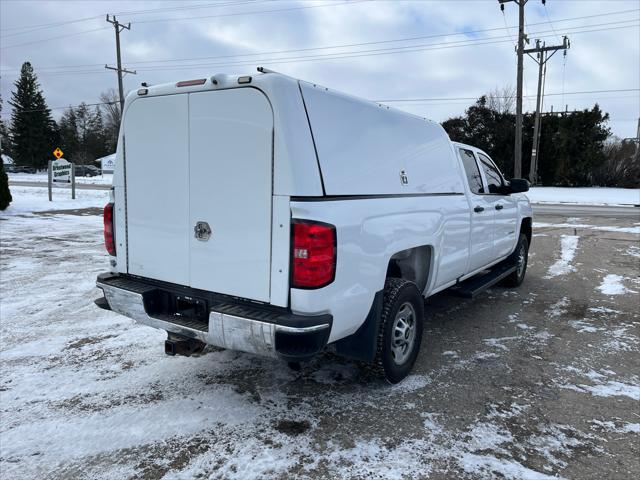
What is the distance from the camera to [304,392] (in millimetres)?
3658

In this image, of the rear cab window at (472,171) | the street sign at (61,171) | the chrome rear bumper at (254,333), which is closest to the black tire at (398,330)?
the chrome rear bumper at (254,333)

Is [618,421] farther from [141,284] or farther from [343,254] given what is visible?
[141,284]

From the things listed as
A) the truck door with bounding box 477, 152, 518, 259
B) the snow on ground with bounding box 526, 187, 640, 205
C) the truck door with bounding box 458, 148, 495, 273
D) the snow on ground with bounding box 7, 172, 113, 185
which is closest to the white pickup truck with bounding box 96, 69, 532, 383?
the truck door with bounding box 458, 148, 495, 273

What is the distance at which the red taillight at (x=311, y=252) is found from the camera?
2816 millimetres

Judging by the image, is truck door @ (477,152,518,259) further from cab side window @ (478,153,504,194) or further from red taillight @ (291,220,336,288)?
red taillight @ (291,220,336,288)

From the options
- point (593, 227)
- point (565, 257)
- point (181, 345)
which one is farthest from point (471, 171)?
point (593, 227)

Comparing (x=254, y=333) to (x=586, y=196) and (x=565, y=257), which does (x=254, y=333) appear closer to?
(x=565, y=257)

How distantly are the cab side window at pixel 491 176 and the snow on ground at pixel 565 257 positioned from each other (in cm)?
254

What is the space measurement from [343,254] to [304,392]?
130cm

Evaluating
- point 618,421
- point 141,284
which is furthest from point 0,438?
point 618,421

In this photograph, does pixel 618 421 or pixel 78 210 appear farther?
pixel 78 210

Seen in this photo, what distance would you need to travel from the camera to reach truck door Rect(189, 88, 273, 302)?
2.96m

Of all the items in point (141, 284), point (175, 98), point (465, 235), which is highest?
point (175, 98)

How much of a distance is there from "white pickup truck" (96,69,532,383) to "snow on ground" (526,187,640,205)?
2435 cm
